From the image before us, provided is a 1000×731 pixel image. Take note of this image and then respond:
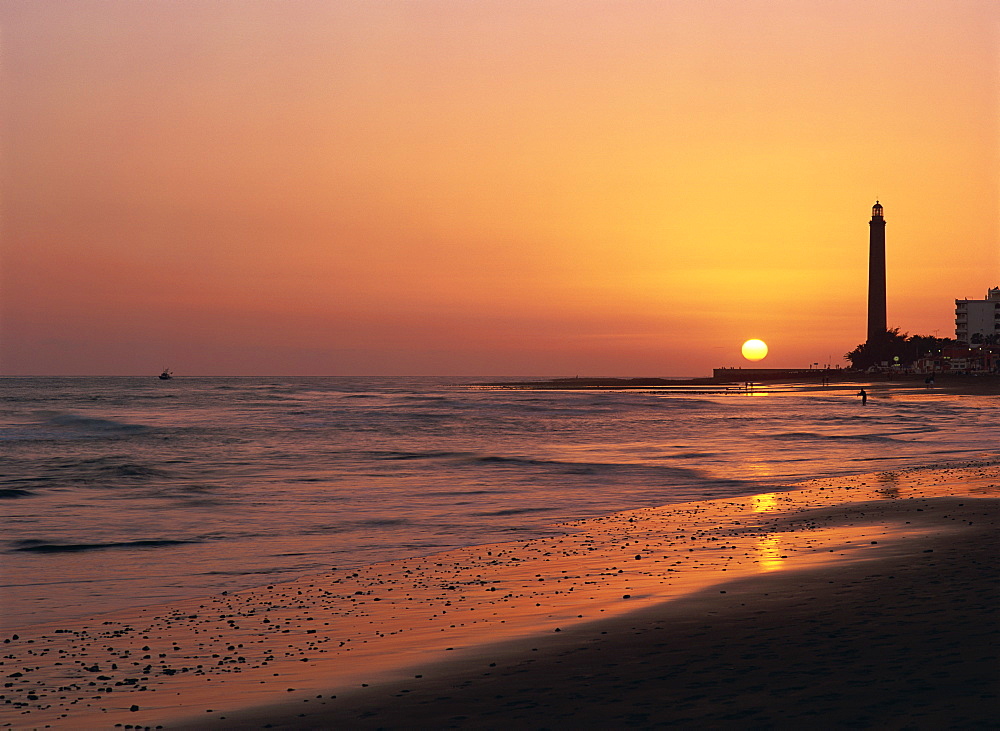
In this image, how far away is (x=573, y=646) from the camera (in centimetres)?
934

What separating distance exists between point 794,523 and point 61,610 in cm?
1328

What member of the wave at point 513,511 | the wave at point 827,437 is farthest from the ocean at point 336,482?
the wave at point 827,437

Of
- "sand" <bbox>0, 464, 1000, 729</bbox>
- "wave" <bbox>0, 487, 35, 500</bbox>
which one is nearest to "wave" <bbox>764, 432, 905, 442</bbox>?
"sand" <bbox>0, 464, 1000, 729</bbox>

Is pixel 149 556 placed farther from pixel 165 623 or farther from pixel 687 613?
pixel 687 613

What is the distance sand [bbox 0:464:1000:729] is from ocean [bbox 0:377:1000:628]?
264cm

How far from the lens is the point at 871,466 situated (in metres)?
32.9

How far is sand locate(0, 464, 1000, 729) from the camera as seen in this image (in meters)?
7.22

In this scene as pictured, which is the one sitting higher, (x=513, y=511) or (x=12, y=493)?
(x=513, y=511)

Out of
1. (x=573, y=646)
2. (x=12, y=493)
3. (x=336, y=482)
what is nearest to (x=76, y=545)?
(x=12, y=493)

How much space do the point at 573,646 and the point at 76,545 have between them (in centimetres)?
1336

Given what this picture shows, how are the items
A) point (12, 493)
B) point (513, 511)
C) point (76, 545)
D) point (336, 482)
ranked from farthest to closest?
1. point (336, 482)
2. point (12, 493)
3. point (513, 511)
4. point (76, 545)

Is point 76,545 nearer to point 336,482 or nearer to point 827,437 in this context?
point 336,482

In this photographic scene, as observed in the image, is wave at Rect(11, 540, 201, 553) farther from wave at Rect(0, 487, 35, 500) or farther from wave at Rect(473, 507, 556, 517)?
wave at Rect(0, 487, 35, 500)

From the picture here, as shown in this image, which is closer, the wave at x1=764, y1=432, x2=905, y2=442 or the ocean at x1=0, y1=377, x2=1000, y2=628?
the ocean at x1=0, y1=377, x2=1000, y2=628
